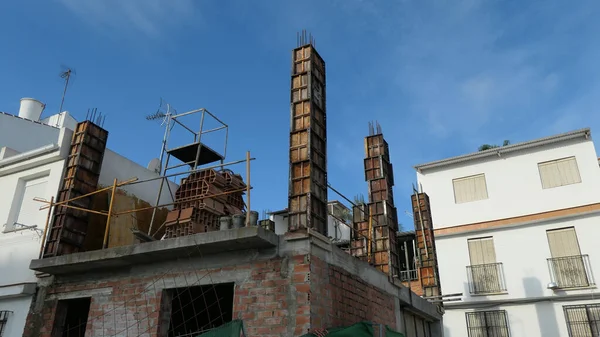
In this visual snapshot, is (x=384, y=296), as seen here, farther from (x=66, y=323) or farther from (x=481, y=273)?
(x=481, y=273)

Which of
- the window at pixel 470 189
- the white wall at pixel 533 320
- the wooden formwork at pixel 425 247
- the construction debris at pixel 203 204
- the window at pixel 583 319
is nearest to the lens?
the construction debris at pixel 203 204

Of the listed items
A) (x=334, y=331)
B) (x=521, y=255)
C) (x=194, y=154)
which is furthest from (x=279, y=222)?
(x=334, y=331)

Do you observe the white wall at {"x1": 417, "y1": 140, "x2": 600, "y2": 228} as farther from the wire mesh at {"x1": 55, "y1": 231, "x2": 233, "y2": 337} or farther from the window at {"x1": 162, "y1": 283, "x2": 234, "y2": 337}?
the wire mesh at {"x1": 55, "y1": 231, "x2": 233, "y2": 337}

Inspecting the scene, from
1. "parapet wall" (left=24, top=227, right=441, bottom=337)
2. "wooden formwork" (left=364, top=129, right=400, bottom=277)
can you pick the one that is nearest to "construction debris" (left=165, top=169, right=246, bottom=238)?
"parapet wall" (left=24, top=227, right=441, bottom=337)

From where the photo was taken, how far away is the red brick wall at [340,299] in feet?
23.0

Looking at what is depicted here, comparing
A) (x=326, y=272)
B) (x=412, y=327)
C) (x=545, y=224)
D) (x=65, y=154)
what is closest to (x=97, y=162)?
(x=65, y=154)

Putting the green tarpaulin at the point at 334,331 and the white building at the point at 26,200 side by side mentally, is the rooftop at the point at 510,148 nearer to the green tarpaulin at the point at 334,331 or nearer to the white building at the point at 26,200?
the white building at the point at 26,200

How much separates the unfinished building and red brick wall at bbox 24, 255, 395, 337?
16mm

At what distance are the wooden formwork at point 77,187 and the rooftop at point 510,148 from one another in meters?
17.8

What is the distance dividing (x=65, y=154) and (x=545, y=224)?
65.0ft

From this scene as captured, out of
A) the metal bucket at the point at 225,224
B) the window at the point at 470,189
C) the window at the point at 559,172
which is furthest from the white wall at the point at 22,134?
the window at the point at 559,172

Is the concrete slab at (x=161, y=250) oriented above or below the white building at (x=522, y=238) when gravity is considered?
below

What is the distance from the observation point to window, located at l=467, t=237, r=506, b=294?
21830 mm

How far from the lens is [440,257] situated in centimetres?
2355
